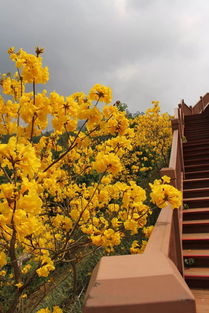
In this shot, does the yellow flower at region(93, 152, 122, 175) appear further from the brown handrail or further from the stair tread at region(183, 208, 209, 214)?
the brown handrail

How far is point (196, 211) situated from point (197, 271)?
4.58 ft

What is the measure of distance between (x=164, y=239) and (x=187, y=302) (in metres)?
1.57

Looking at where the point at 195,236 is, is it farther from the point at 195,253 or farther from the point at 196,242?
the point at 195,253

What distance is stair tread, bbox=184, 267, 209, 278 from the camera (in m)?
3.60

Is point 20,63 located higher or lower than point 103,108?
higher

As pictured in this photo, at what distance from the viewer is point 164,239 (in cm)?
237

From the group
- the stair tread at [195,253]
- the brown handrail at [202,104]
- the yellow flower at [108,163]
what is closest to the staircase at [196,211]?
the stair tread at [195,253]

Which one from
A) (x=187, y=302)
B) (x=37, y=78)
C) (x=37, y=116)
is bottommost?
(x=187, y=302)

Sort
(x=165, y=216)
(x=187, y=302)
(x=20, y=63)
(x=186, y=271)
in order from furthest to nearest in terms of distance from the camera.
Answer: (x=186, y=271)
(x=165, y=216)
(x=20, y=63)
(x=187, y=302)

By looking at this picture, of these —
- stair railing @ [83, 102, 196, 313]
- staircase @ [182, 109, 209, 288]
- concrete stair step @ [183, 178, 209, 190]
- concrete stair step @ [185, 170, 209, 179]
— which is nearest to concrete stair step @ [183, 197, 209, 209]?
staircase @ [182, 109, 209, 288]

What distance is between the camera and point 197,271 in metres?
3.73

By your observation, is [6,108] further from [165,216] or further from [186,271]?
[186,271]

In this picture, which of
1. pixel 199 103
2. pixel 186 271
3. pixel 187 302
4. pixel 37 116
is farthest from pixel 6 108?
pixel 199 103

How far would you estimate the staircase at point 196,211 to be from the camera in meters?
3.75
